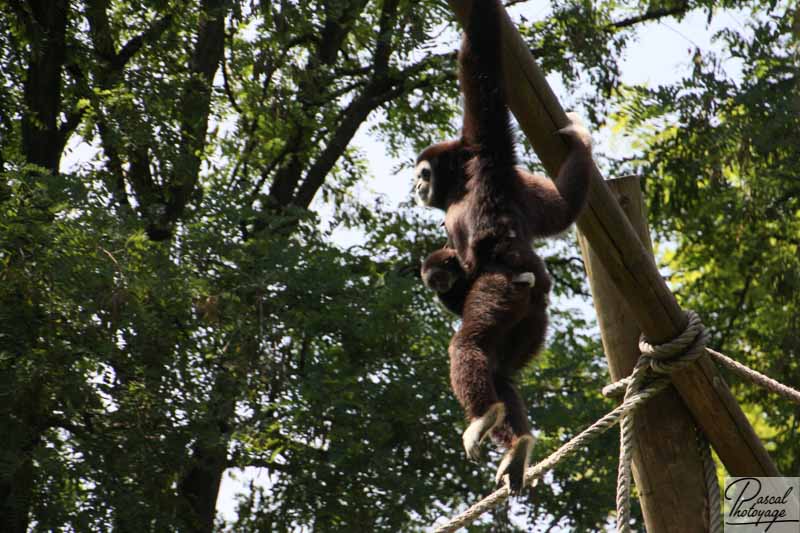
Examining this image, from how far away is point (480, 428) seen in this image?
3.48 m

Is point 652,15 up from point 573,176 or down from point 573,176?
up

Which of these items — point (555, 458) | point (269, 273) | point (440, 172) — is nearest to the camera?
point (555, 458)

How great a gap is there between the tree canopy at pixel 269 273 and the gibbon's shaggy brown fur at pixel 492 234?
2.91 meters

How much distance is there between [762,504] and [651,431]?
49 centimetres

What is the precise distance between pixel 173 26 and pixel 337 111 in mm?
2553

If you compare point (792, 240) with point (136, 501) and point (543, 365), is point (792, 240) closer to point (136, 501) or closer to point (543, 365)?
point (543, 365)

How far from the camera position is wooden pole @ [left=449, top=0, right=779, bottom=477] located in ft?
10.9

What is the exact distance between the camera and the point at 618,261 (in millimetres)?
3422

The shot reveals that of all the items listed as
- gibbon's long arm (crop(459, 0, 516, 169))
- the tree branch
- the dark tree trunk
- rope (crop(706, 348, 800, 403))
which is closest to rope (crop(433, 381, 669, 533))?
rope (crop(706, 348, 800, 403))

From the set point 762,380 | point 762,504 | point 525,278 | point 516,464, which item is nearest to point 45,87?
point 525,278

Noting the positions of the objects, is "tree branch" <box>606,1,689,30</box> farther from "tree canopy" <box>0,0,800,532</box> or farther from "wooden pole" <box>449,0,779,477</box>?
"wooden pole" <box>449,0,779,477</box>

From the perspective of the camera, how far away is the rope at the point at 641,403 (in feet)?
10.9

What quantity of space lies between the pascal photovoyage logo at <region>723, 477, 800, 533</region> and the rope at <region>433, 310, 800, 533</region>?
0.33 ft

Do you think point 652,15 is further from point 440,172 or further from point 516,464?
point 516,464
